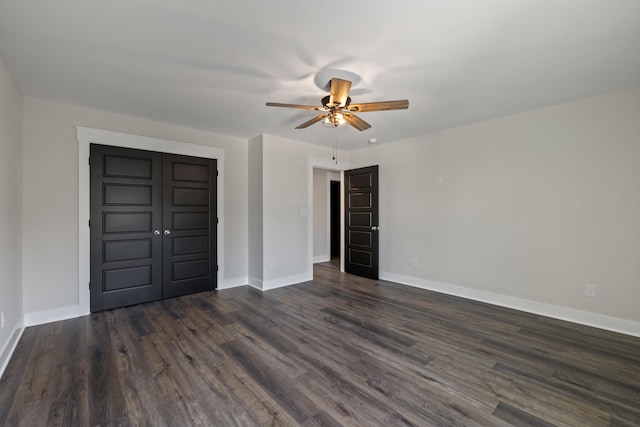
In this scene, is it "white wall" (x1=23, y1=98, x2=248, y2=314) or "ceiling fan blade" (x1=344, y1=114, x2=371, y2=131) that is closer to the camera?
"ceiling fan blade" (x1=344, y1=114, x2=371, y2=131)

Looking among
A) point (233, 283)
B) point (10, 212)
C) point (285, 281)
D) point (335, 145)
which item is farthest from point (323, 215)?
point (10, 212)

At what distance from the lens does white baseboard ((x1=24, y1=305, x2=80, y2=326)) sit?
311 centimetres

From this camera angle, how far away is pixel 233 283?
473cm

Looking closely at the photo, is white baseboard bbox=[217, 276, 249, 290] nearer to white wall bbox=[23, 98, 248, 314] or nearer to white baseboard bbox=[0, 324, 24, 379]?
white wall bbox=[23, 98, 248, 314]

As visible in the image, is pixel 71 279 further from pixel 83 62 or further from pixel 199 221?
pixel 83 62

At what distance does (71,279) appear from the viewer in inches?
133

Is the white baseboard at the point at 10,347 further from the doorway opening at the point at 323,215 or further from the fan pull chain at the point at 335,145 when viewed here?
the doorway opening at the point at 323,215

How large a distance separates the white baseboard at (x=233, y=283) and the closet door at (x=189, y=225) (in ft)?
0.45

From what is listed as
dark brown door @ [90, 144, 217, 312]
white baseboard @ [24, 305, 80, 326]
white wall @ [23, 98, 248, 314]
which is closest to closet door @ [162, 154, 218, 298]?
dark brown door @ [90, 144, 217, 312]

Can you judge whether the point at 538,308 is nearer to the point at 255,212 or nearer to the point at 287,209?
the point at 287,209

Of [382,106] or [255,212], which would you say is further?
[255,212]

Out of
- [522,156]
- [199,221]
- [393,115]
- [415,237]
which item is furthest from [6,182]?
[522,156]

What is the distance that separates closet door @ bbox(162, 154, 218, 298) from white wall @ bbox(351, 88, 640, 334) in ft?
10.6

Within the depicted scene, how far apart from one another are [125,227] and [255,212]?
1816 millimetres
